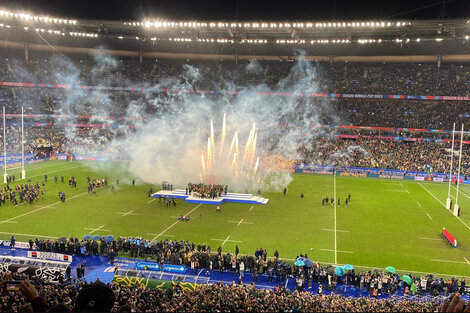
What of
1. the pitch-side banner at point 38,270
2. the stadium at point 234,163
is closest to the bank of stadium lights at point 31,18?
the stadium at point 234,163

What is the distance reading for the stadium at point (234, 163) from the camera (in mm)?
19812

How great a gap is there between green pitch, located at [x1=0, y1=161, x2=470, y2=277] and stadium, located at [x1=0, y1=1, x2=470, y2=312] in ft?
0.74

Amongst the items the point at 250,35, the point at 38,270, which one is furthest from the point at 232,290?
the point at 250,35

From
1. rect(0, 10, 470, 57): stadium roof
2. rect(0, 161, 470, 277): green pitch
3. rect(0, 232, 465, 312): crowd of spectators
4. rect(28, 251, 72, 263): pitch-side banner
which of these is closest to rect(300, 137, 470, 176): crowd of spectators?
rect(0, 161, 470, 277): green pitch

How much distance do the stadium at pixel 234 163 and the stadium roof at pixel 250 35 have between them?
15.7 inches

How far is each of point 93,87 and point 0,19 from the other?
2550cm

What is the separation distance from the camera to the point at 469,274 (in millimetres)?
22297

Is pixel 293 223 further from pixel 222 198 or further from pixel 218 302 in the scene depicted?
pixel 218 302

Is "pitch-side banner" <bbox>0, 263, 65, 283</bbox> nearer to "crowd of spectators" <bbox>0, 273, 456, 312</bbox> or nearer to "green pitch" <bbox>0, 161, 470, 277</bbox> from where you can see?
"crowd of spectators" <bbox>0, 273, 456, 312</bbox>

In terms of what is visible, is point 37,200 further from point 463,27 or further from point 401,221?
point 463,27

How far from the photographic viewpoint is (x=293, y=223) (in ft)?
106

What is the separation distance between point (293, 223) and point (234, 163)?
18409 mm

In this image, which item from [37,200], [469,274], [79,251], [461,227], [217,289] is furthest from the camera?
[37,200]

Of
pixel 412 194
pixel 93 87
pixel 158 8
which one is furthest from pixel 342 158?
pixel 93 87
